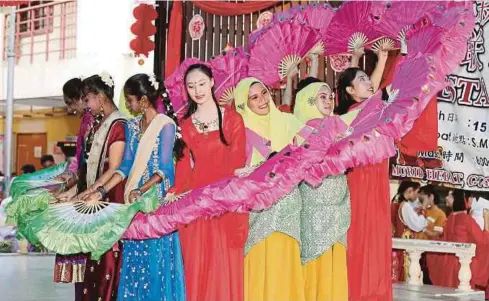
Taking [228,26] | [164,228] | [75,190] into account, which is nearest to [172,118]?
[164,228]

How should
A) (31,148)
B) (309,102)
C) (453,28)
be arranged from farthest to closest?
(31,148)
(309,102)
(453,28)

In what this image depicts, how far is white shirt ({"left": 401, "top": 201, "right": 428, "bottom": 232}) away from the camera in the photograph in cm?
752

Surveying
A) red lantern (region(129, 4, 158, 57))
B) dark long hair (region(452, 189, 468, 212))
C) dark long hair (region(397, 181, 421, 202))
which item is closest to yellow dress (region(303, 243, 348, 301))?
dark long hair (region(452, 189, 468, 212))

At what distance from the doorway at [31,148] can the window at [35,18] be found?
1939mm

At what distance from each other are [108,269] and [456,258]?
4.15 metres

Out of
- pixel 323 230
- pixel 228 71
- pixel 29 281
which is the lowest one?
pixel 29 281

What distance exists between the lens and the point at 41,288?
18.3 feet

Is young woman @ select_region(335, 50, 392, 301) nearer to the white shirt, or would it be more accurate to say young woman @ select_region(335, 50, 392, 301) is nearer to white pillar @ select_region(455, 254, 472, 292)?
white pillar @ select_region(455, 254, 472, 292)

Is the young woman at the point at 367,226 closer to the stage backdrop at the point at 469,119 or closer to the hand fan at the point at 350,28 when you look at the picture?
the hand fan at the point at 350,28

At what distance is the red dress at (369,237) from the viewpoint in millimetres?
4633

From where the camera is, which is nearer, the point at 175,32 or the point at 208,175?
the point at 208,175

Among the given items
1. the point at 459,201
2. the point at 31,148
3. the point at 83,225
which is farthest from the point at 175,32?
the point at 31,148

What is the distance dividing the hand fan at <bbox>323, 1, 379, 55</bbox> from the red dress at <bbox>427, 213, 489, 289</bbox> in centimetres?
265

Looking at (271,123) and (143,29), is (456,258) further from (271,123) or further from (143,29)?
(143,29)
